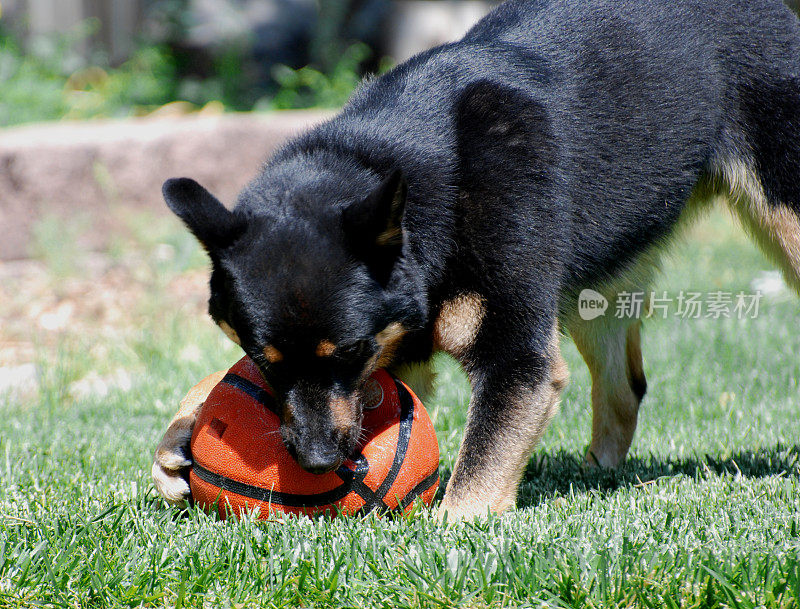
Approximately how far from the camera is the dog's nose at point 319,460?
277 centimetres

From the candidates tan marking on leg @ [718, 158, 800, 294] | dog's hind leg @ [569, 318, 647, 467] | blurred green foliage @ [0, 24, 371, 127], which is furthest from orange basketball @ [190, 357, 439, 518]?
blurred green foliage @ [0, 24, 371, 127]

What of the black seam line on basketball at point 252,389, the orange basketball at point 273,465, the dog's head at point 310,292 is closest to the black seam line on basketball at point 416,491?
the orange basketball at point 273,465

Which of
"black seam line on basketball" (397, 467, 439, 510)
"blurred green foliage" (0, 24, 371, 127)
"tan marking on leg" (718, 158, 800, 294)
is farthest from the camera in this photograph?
"blurred green foliage" (0, 24, 371, 127)

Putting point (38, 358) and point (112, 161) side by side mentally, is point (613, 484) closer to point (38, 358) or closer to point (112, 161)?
point (38, 358)

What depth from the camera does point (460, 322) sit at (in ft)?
10.3

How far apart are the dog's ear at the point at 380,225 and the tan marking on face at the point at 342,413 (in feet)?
1.42

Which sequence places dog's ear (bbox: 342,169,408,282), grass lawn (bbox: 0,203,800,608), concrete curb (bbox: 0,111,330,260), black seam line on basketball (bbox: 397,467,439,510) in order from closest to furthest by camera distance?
grass lawn (bbox: 0,203,800,608)
dog's ear (bbox: 342,169,408,282)
black seam line on basketball (bbox: 397,467,439,510)
concrete curb (bbox: 0,111,330,260)

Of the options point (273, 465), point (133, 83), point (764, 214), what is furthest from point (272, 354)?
point (133, 83)

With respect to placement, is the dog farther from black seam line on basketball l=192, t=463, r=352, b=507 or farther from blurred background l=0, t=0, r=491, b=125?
blurred background l=0, t=0, r=491, b=125

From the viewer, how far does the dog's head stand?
277 cm

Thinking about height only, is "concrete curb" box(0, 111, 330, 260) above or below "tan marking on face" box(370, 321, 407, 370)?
below

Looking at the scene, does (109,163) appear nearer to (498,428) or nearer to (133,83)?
(133,83)

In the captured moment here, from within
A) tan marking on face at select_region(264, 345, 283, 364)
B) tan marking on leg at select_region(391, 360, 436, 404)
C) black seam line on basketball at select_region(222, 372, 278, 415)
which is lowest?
tan marking on leg at select_region(391, 360, 436, 404)

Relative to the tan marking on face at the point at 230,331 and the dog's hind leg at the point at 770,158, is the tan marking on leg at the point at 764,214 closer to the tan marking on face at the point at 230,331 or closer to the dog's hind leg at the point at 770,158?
the dog's hind leg at the point at 770,158
